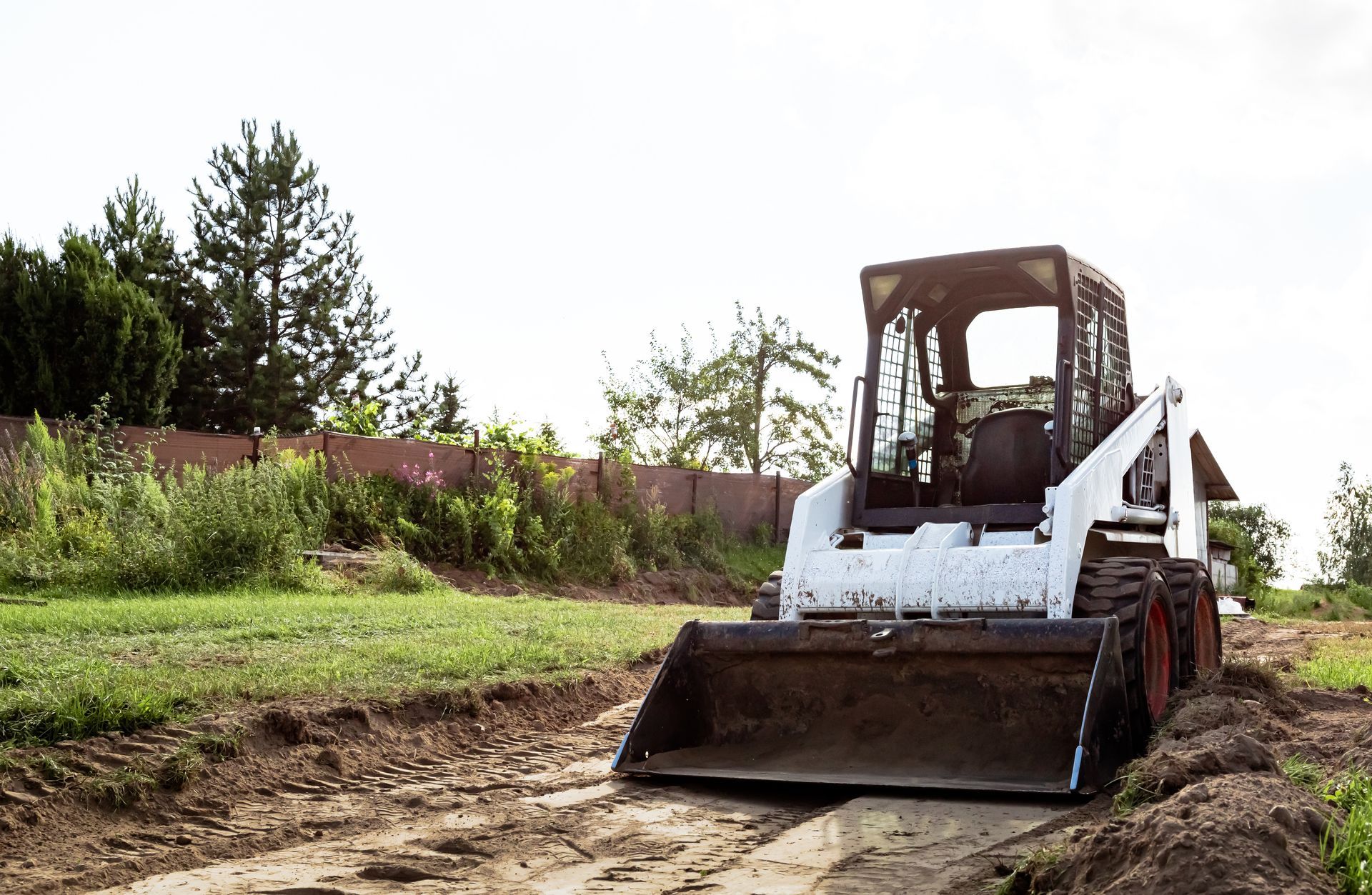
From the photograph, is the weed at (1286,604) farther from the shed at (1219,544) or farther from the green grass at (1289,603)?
the shed at (1219,544)

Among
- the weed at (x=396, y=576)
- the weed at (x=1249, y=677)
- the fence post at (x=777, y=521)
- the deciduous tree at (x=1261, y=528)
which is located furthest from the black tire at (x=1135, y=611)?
the deciduous tree at (x=1261, y=528)

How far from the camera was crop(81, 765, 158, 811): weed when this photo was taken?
549 cm

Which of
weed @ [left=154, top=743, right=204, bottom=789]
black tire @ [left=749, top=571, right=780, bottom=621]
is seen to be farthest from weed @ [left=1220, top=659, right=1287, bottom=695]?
weed @ [left=154, top=743, right=204, bottom=789]

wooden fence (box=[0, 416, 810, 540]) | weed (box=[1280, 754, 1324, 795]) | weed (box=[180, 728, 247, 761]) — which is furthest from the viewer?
wooden fence (box=[0, 416, 810, 540])

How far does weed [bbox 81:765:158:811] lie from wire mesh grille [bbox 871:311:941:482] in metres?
4.62

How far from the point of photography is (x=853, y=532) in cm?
782

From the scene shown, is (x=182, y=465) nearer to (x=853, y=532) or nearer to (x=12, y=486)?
(x=12, y=486)

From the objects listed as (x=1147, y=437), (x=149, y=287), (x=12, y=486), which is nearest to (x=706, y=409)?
(x=149, y=287)

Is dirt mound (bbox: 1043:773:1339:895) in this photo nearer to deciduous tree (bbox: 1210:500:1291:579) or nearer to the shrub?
the shrub

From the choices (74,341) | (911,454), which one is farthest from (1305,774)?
(74,341)

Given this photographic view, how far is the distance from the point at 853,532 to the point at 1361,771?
349cm

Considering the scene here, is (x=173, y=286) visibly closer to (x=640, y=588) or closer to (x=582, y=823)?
(x=640, y=588)

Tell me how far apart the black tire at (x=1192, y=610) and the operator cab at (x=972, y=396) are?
89 centimetres

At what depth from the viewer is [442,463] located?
2012cm
